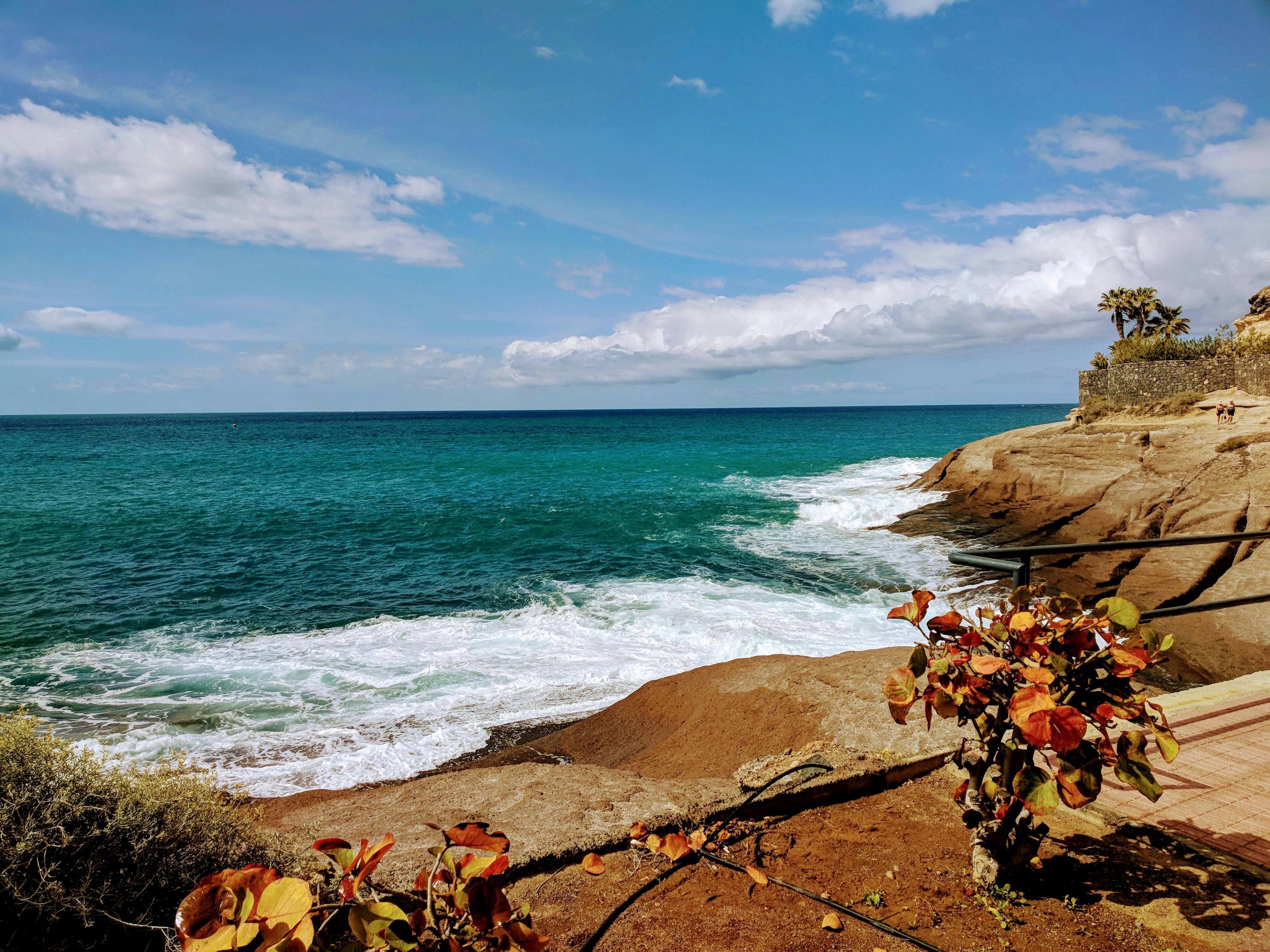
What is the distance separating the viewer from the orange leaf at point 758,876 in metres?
2.90

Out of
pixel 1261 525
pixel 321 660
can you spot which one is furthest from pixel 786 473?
pixel 321 660

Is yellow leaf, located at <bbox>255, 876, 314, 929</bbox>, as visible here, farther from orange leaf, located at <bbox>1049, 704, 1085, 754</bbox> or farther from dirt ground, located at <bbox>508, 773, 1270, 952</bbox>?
orange leaf, located at <bbox>1049, 704, 1085, 754</bbox>

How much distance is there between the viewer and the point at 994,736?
100 inches

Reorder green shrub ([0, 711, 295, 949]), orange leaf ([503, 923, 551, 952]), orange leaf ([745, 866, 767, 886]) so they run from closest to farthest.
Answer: orange leaf ([503, 923, 551, 952]), green shrub ([0, 711, 295, 949]), orange leaf ([745, 866, 767, 886])

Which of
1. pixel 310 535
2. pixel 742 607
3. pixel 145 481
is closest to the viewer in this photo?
pixel 742 607

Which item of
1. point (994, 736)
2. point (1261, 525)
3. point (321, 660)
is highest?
Answer: point (994, 736)

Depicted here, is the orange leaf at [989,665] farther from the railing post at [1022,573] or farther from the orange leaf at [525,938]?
the orange leaf at [525,938]

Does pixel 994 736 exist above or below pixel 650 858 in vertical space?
above

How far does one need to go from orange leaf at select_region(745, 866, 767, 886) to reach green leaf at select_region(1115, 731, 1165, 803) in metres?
1.48

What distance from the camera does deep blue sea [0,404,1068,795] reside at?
30.6 feet

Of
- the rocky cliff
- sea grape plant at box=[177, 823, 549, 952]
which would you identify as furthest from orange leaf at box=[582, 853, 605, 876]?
the rocky cliff

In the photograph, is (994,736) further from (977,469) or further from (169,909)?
(977,469)

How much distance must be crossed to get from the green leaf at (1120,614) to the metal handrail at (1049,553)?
0.50 meters

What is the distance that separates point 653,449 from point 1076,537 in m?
45.9
